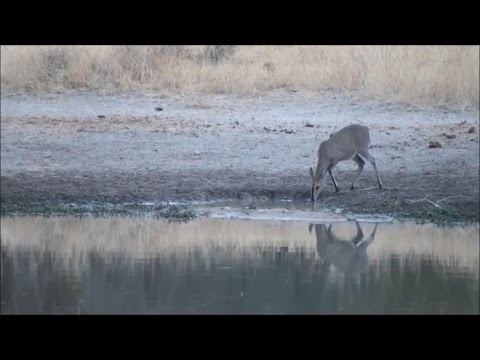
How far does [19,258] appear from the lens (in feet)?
38.1

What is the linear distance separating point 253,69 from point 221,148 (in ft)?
9.70

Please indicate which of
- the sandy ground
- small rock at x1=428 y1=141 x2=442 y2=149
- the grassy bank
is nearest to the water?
the grassy bank

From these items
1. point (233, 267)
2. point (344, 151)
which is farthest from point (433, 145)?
point (233, 267)

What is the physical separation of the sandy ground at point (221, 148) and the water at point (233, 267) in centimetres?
124

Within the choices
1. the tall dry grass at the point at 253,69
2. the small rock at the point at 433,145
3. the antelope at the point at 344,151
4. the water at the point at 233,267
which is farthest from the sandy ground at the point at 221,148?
the water at the point at 233,267

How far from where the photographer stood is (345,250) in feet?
39.5

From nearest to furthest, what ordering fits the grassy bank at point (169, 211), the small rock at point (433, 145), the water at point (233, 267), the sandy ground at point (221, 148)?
the water at point (233, 267) < the grassy bank at point (169, 211) < the sandy ground at point (221, 148) < the small rock at point (433, 145)

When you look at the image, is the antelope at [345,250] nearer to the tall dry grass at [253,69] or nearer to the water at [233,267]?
the water at [233,267]

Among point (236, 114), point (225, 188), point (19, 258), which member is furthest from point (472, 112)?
point (19, 258)

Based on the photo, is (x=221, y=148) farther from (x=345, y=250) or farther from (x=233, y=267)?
(x=233, y=267)

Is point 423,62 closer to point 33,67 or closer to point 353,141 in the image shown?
point 353,141

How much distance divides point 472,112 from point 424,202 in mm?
3777

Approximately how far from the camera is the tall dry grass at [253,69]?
17953mm
